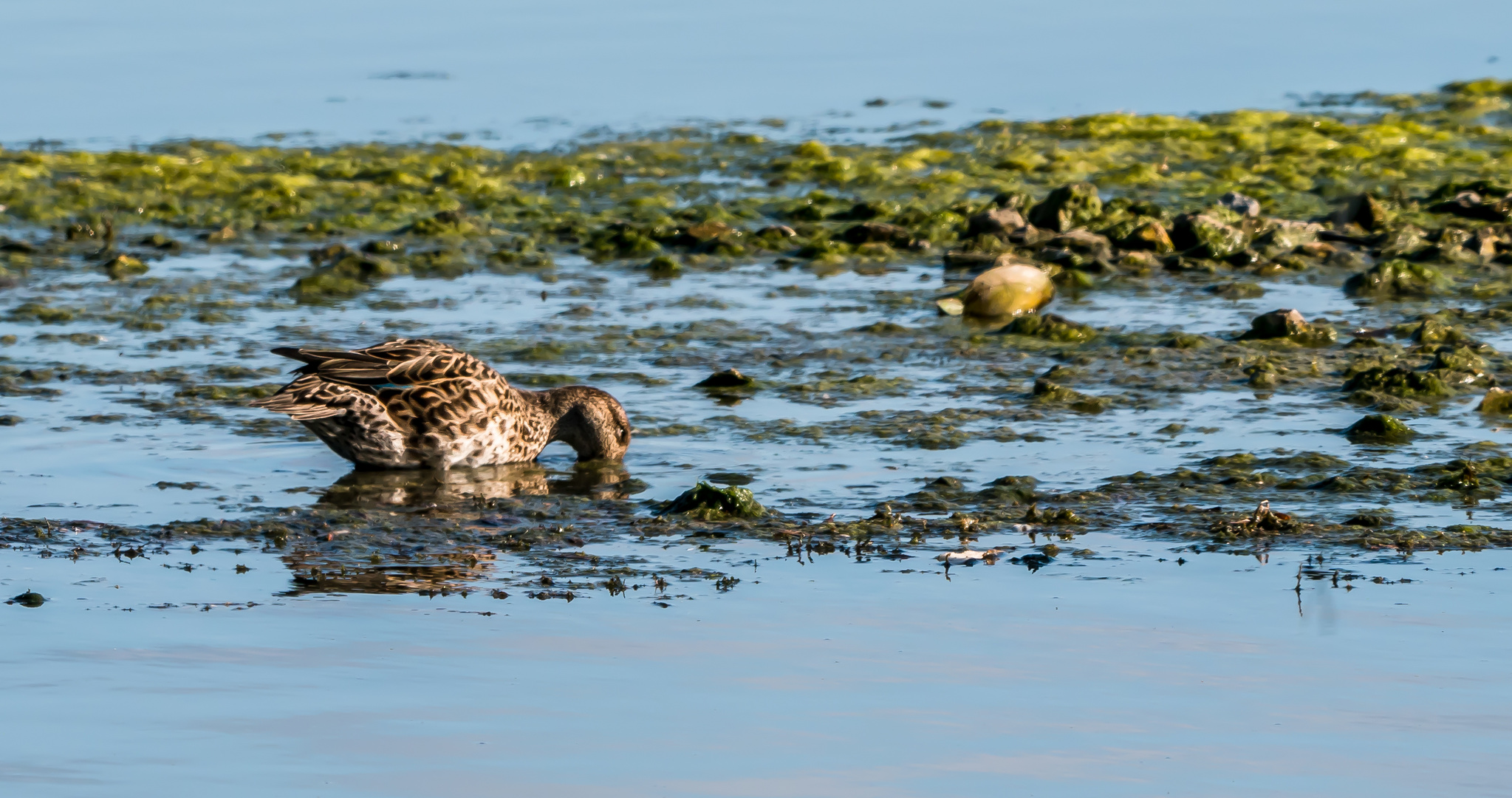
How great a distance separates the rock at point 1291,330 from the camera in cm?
1180

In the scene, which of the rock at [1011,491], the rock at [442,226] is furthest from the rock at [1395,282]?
the rock at [442,226]

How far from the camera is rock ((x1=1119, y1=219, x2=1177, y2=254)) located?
14.6 m

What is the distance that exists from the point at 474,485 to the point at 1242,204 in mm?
8036

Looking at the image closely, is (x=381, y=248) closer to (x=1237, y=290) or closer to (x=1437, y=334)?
(x=1237, y=290)

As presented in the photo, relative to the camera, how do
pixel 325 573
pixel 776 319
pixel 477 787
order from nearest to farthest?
pixel 477 787 < pixel 325 573 < pixel 776 319

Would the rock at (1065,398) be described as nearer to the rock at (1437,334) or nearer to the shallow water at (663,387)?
the shallow water at (663,387)

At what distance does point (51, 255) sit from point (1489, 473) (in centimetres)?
1045

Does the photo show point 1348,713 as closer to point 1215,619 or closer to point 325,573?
point 1215,619

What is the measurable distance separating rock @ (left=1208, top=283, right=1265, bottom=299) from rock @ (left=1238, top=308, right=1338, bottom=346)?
149 centimetres

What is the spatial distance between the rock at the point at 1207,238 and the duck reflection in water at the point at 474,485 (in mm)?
6301

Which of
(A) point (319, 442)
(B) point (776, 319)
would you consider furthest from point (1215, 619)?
(B) point (776, 319)

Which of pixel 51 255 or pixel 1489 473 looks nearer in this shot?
pixel 1489 473

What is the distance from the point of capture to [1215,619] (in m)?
6.88

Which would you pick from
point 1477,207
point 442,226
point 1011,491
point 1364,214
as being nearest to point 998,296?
point 1364,214
